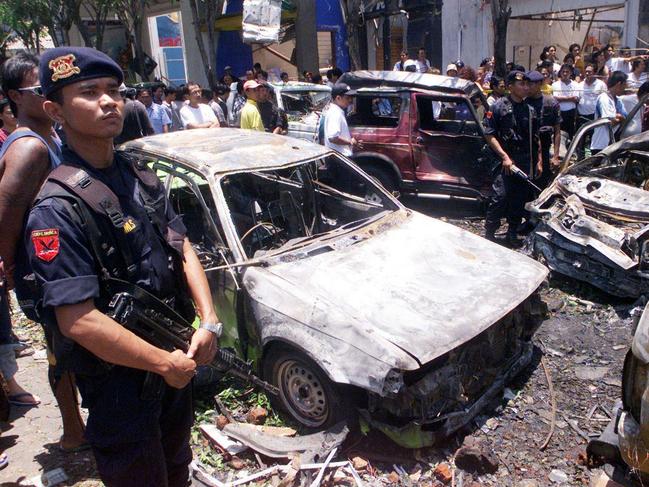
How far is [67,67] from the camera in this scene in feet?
5.79

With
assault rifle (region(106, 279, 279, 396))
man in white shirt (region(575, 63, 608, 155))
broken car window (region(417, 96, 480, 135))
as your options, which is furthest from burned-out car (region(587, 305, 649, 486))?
man in white shirt (region(575, 63, 608, 155))

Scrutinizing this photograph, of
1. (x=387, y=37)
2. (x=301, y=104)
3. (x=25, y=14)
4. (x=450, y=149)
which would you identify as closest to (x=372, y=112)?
(x=450, y=149)

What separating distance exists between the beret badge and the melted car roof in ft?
6.42

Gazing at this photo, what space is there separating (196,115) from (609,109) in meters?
5.79

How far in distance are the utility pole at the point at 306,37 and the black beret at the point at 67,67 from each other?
1743 cm

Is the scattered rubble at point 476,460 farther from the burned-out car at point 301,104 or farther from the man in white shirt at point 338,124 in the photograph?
the burned-out car at point 301,104

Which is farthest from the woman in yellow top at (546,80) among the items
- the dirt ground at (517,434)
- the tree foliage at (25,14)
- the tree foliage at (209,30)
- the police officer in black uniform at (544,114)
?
the tree foliage at (25,14)

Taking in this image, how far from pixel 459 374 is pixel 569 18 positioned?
1502cm

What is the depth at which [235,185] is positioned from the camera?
4.56 meters

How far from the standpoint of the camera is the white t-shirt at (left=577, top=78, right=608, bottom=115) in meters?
9.80

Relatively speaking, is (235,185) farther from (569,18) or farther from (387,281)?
(569,18)

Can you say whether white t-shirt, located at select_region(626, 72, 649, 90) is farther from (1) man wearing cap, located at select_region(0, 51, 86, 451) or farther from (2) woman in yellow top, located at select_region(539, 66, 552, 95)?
(1) man wearing cap, located at select_region(0, 51, 86, 451)

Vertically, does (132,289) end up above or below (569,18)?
below

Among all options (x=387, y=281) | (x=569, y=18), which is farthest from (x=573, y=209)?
(x=569, y=18)
